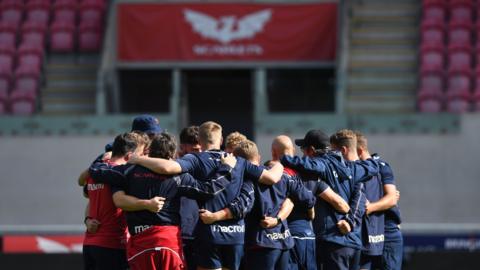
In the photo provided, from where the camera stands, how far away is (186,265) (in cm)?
738

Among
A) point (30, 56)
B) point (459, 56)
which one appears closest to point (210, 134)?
point (459, 56)

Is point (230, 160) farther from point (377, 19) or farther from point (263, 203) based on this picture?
point (377, 19)

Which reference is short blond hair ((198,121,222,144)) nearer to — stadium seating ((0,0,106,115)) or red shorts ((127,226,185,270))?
red shorts ((127,226,185,270))

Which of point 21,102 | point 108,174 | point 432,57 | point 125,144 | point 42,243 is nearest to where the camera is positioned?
point 108,174

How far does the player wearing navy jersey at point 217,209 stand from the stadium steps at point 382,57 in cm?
921

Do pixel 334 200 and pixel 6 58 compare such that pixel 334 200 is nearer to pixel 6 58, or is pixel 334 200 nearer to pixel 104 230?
pixel 104 230

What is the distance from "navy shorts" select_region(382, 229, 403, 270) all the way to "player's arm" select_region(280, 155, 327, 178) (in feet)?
4.44

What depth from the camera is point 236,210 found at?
23.9 ft

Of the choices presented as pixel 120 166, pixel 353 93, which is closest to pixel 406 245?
pixel 353 93

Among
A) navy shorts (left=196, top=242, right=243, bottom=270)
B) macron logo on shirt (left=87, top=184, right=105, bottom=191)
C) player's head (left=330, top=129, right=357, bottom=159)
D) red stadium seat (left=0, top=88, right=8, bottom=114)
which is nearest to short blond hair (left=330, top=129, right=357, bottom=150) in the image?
player's head (left=330, top=129, right=357, bottom=159)

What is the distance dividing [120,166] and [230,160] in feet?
2.64

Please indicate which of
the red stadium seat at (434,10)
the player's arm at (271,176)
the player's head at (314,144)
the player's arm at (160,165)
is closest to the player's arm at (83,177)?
the player's arm at (160,165)

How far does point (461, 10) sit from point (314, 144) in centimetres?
1043

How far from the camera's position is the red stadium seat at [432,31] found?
17188 mm
